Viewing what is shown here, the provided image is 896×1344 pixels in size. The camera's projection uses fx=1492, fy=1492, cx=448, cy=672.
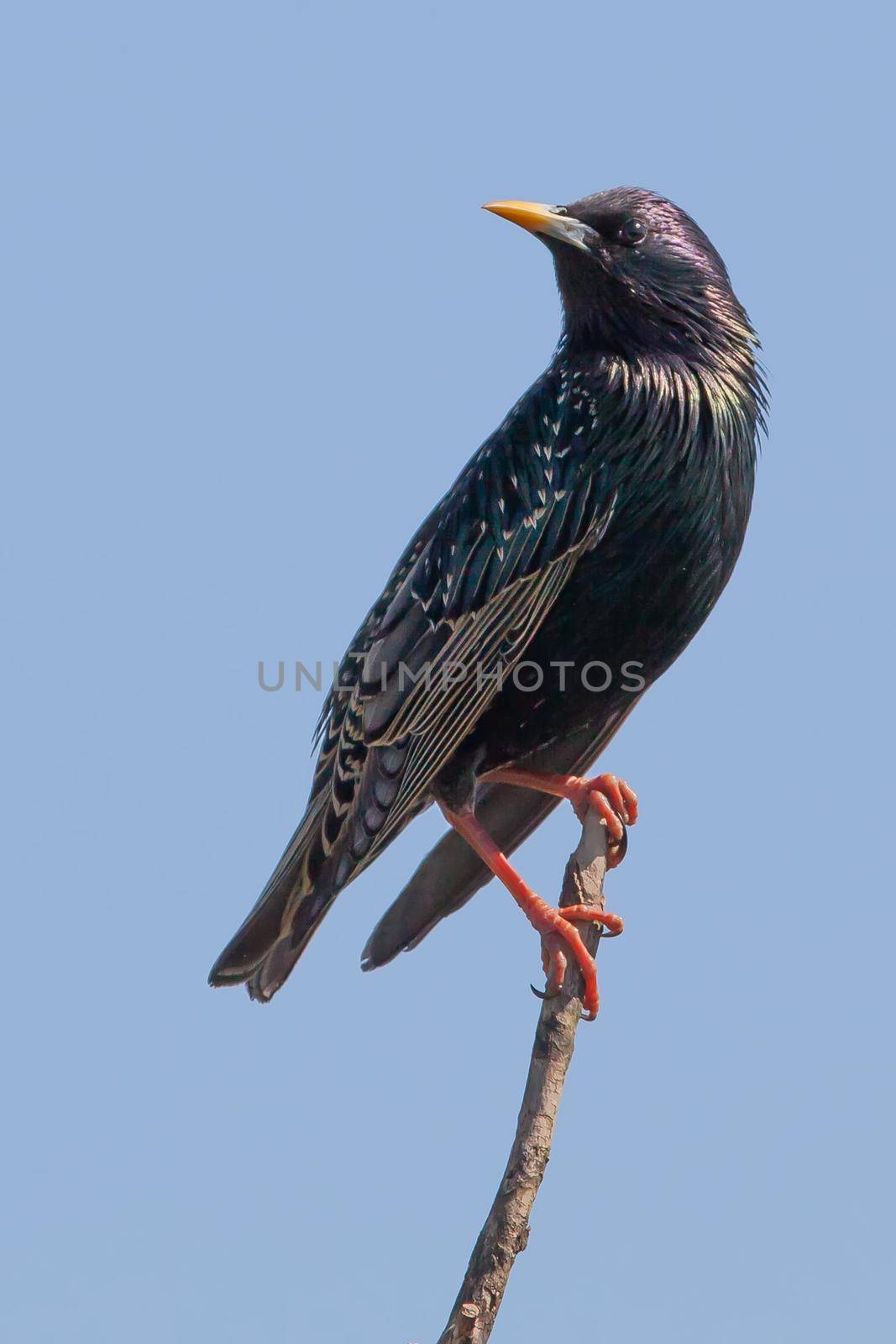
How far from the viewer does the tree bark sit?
4855 millimetres

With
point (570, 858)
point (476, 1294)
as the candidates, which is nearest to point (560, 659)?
point (570, 858)

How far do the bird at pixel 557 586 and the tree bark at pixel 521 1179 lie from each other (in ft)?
2.16

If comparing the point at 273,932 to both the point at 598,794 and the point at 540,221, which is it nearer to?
the point at 598,794

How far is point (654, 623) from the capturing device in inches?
258

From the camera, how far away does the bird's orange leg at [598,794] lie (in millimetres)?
6598

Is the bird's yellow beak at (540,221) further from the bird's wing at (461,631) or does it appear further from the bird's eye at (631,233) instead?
the bird's wing at (461,631)

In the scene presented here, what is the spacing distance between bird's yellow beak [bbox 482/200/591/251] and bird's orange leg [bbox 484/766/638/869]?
2.44 m

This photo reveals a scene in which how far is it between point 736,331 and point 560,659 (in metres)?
1.80

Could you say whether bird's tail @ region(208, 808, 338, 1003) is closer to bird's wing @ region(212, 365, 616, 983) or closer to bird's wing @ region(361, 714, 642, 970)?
bird's wing @ region(212, 365, 616, 983)

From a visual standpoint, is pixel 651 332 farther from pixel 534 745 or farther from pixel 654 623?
pixel 534 745

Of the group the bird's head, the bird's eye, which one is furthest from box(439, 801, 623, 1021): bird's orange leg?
the bird's eye

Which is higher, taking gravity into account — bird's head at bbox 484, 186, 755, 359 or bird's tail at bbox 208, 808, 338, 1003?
bird's head at bbox 484, 186, 755, 359

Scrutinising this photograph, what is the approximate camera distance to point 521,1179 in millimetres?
A: 5070

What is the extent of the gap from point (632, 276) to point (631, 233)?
0.78ft
